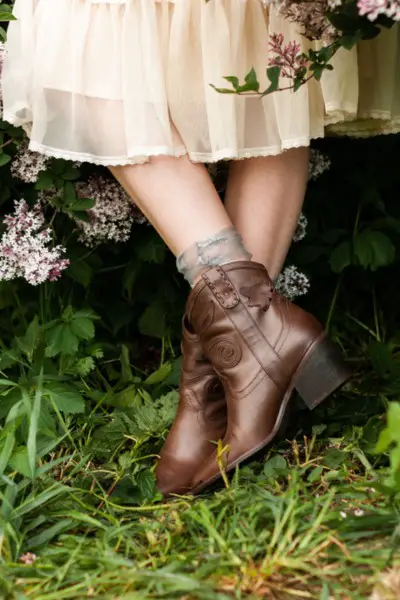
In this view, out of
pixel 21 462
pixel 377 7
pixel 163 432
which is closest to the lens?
pixel 377 7

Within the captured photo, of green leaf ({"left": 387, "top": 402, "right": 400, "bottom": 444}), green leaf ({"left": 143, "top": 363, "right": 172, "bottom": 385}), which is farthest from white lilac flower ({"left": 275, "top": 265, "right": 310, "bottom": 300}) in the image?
green leaf ({"left": 387, "top": 402, "right": 400, "bottom": 444})

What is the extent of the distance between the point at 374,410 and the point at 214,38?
814 millimetres

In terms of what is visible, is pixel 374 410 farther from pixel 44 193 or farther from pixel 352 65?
pixel 44 193

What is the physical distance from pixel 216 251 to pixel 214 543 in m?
0.52

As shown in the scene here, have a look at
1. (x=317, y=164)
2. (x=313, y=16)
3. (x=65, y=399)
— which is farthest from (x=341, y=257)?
(x=313, y=16)

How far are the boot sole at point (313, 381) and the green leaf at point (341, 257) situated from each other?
0.64 metres

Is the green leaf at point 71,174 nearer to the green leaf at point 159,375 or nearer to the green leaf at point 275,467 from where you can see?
the green leaf at point 159,375

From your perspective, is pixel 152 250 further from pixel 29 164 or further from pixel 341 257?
pixel 341 257

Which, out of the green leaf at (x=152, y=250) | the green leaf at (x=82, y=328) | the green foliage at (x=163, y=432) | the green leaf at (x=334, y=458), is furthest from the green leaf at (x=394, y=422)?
the green leaf at (x=152, y=250)

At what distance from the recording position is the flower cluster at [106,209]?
1.88 m

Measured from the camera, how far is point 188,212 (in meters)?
1.42

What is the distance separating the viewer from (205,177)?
1.46 metres

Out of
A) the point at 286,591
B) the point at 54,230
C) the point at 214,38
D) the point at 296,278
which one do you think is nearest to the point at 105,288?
the point at 54,230

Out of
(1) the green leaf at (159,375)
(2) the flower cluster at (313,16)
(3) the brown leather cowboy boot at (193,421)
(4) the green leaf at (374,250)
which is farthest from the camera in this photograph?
(4) the green leaf at (374,250)
